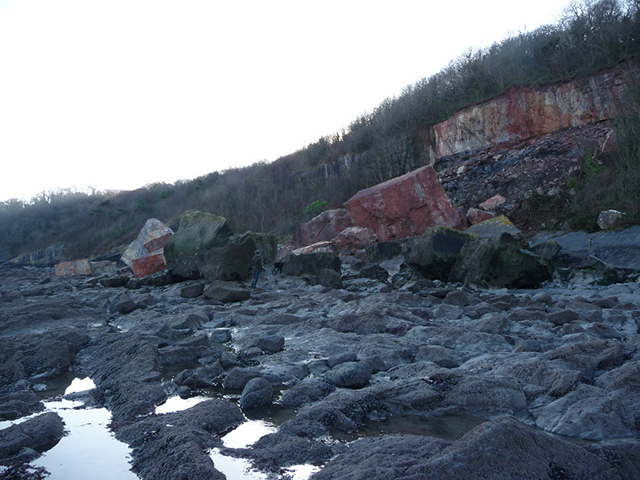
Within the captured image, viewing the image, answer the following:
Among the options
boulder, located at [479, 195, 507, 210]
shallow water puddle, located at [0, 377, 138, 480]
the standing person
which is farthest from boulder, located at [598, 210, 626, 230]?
shallow water puddle, located at [0, 377, 138, 480]

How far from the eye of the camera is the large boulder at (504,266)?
819 centimetres

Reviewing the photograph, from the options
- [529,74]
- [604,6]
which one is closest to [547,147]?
[529,74]

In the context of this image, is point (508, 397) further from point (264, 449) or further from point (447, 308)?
point (447, 308)

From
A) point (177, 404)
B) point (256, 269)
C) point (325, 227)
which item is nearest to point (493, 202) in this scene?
point (325, 227)

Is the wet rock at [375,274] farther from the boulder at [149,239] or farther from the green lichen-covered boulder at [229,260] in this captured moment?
the boulder at [149,239]

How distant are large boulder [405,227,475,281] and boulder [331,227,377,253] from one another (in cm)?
512

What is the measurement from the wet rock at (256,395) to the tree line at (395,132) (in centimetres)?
1190

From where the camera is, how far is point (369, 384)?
136 inches

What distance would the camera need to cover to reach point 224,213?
85.1 ft

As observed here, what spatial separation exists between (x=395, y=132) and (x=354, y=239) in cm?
834

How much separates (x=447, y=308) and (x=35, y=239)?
148 feet

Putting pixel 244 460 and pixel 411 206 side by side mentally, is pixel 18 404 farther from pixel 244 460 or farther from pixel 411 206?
pixel 411 206

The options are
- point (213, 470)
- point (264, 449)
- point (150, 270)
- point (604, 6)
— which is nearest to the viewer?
point (213, 470)

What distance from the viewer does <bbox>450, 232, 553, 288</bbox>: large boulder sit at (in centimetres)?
819
